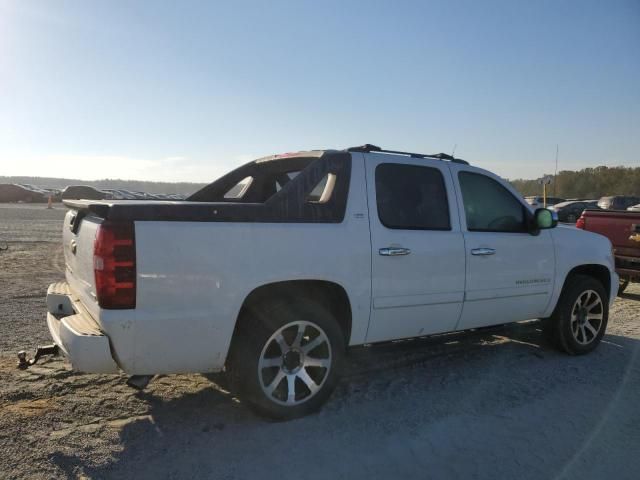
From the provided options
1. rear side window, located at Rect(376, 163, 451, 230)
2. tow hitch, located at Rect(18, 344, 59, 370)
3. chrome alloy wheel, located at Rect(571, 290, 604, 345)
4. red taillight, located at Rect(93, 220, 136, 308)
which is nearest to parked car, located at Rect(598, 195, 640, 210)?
chrome alloy wheel, located at Rect(571, 290, 604, 345)

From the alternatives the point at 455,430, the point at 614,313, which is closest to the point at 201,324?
the point at 455,430

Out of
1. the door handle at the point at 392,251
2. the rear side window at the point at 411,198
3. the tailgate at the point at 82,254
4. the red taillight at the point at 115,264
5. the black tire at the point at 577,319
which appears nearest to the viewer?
the red taillight at the point at 115,264

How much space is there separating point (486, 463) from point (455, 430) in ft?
1.44

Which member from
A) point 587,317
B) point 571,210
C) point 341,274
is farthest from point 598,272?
point 571,210

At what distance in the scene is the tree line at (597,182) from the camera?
58.3m

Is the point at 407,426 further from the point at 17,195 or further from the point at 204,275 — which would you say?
the point at 17,195

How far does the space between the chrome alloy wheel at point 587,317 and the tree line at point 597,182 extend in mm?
55319

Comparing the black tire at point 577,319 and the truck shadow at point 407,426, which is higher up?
the black tire at point 577,319

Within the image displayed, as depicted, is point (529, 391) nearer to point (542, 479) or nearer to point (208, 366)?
point (542, 479)

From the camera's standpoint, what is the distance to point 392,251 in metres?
4.03

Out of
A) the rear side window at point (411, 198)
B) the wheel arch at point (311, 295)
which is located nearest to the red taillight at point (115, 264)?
the wheel arch at point (311, 295)

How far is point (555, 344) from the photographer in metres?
5.52

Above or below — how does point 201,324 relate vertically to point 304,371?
above

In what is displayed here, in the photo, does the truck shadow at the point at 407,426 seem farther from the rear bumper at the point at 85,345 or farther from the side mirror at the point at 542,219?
the side mirror at the point at 542,219
